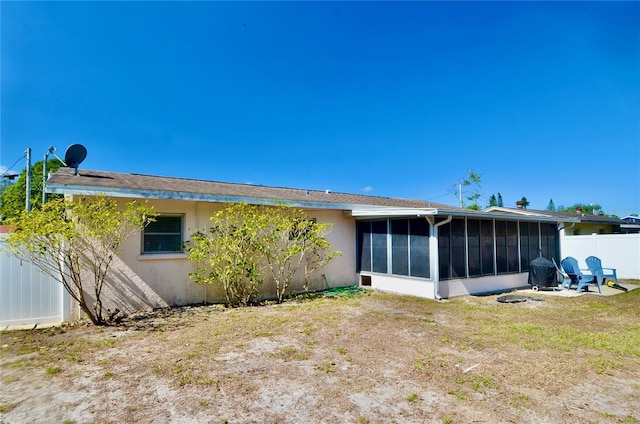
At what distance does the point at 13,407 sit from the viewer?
298cm

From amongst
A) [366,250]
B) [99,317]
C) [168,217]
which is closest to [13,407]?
[99,317]

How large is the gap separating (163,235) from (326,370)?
5.51 metres

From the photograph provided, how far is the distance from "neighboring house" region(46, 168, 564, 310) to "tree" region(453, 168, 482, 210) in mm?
23671

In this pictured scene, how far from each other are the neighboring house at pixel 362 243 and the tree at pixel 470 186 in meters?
23.7

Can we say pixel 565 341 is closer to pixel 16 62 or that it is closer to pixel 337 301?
pixel 337 301

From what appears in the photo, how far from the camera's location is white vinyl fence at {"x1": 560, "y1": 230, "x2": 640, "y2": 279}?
1333 centimetres

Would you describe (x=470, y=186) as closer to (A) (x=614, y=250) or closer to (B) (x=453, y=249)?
(A) (x=614, y=250)

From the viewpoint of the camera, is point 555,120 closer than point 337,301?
No

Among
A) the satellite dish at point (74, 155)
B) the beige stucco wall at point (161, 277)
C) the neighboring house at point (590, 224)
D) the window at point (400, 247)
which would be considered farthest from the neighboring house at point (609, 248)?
the satellite dish at point (74, 155)

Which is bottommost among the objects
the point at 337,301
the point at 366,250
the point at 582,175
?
the point at 337,301

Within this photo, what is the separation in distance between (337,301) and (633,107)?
15.6 meters

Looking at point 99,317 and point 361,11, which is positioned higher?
point 361,11

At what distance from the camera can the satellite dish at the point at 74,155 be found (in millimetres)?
7688

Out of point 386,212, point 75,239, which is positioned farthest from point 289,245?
point 75,239
